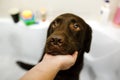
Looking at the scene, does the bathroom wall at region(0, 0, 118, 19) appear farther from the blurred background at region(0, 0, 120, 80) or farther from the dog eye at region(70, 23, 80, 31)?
the dog eye at region(70, 23, 80, 31)

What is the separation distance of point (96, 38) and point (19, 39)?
62 cm

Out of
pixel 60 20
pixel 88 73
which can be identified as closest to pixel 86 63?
pixel 88 73

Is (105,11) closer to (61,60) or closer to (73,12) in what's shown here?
(73,12)

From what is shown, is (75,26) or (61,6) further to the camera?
(61,6)

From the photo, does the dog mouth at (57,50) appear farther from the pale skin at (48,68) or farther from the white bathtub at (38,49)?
the white bathtub at (38,49)

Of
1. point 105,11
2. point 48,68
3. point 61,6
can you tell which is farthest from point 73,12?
point 48,68

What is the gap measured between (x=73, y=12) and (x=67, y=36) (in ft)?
1.61

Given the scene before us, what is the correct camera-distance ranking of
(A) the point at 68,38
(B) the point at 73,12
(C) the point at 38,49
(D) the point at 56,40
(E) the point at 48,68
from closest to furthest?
(E) the point at 48,68 < (D) the point at 56,40 < (A) the point at 68,38 < (B) the point at 73,12 < (C) the point at 38,49

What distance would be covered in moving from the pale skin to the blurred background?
1.89 ft

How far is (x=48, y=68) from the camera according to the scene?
76cm

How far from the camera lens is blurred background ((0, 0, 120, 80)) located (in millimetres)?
1343

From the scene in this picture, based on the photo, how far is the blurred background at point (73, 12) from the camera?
134 cm

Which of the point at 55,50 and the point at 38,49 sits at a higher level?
the point at 55,50

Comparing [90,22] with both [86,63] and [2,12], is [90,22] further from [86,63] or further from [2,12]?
[2,12]
